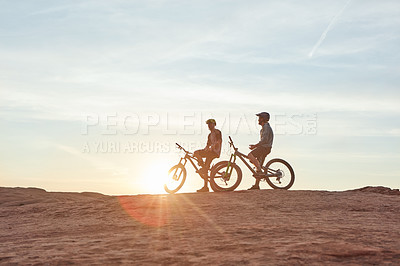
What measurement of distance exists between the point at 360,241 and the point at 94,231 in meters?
4.46

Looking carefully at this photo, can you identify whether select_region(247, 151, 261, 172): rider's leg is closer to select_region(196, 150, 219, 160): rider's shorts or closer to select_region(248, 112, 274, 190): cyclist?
select_region(248, 112, 274, 190): cyclist

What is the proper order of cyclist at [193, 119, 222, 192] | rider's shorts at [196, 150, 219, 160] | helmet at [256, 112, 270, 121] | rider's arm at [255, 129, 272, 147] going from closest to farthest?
rider's arm at [255, 129, 272, 147] < helmet at [256, 112, 270, 121] < cyclist at [193, 119, 222, 192] < rider's shorts at [196, 150, 219, 160]

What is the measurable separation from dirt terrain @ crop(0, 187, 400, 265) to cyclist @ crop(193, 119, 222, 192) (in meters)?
1.71

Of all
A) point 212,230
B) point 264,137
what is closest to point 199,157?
point 264,137

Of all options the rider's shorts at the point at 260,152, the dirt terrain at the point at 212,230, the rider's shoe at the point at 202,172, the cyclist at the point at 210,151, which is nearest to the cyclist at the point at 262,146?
the rider's shorts at the point at 260,152

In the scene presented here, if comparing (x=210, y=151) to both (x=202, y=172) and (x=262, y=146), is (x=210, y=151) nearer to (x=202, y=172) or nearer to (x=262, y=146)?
(x=202, y=172)

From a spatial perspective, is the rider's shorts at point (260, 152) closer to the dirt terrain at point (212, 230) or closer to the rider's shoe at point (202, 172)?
the dirt terrain at point (212, 230)

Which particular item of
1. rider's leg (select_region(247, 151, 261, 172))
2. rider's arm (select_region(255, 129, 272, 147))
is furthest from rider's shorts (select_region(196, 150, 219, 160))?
rider's arm (select_region(255, 129, 272, 147))

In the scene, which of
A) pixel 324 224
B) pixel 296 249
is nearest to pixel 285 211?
pixel 324 224

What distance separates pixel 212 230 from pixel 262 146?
20.5 ft

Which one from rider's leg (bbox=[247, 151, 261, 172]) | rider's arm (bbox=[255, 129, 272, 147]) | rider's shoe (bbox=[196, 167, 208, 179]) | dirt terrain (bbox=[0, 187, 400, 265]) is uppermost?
rider's arm (bbox=[255, 129, 272, 147])

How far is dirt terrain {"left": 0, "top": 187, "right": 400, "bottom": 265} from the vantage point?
550 cm

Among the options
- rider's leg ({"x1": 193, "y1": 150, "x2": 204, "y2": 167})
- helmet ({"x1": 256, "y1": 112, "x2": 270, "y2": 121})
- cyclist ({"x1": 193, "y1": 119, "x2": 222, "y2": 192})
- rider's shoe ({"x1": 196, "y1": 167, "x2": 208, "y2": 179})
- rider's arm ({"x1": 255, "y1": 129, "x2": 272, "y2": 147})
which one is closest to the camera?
rider's arm ({"x1": 255, "y1": 129, "x2": 272, "y2": 147})

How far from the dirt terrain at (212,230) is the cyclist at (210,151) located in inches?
67.2
